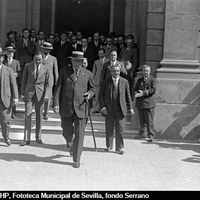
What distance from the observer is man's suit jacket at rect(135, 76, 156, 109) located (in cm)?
1204

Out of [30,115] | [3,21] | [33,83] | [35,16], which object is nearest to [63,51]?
[33,83]

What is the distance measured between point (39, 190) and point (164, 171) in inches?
105

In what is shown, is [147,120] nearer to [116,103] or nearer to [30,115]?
[116,103]

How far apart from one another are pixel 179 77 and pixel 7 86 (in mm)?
4649

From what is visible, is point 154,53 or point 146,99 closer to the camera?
point 146,99

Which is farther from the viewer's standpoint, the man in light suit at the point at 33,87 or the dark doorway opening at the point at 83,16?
the dark doorway opening at the point at 83,16

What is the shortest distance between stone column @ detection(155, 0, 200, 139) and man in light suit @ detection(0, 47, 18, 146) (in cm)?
389

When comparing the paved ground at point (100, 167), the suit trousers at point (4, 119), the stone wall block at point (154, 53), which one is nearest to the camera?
the paved ground at point (100, 167)

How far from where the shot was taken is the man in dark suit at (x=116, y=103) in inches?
407

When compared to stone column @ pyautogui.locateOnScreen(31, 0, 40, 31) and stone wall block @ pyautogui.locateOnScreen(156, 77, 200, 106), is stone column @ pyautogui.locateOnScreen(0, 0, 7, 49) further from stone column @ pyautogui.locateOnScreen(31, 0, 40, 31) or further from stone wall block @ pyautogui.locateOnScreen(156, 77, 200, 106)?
stone wall block @ pyautogui.locateOnScreen(156, 77, 200, 106)

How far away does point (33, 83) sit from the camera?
35.9 feet

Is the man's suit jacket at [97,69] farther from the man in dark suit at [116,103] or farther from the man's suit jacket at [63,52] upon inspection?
the man in dark suit at [116,103]

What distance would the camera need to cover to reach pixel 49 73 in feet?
36.6

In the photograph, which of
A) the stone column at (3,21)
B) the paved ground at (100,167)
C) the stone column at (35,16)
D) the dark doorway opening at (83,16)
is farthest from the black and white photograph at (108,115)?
the dark doorway opening at (83,16)
